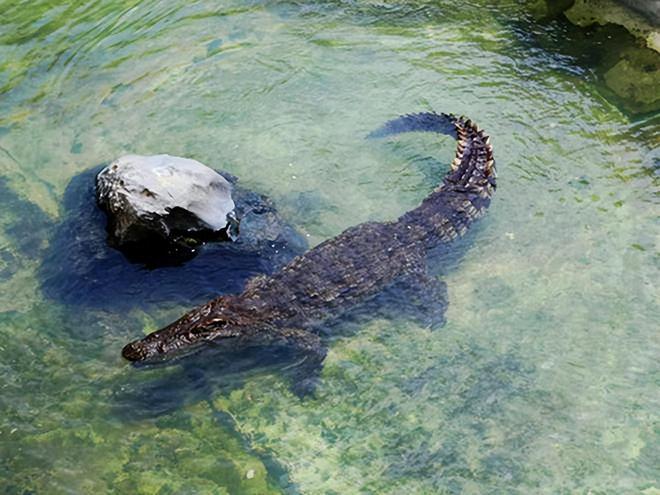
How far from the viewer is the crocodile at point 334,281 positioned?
18.7 feet

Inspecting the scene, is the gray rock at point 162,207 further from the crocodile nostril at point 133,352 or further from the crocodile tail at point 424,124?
the crocodile tail at point 424,124

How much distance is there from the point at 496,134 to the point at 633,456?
372 cm

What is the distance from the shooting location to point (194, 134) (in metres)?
7.94

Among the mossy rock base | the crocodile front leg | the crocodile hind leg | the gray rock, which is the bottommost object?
the crocodile front leg

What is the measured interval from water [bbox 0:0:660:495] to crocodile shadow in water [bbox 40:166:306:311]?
64mm

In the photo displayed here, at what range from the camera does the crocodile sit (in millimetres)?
5715

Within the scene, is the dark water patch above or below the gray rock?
below

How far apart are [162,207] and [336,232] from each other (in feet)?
4.90

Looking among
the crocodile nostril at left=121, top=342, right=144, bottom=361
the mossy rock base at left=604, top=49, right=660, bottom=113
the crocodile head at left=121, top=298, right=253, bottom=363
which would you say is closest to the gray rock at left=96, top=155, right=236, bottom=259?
the crocodile head at left=121, top=298, right=253, bottom=363

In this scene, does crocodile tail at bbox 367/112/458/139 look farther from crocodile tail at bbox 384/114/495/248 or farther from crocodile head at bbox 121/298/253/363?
crocodile head at bbox 121/298/253/363

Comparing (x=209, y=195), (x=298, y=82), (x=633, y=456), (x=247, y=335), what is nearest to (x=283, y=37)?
(x=298, y=82)

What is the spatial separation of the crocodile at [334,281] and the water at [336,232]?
7.6 inches

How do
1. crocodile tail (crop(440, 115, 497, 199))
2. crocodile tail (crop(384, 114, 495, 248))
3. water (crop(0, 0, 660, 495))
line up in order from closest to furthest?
1. water (crop(0, 0, 660, 495))
2. crocodile tail (crop(384, 114, 495, 248))
3. crocodile tail (crop(440, 115, 497, 199))

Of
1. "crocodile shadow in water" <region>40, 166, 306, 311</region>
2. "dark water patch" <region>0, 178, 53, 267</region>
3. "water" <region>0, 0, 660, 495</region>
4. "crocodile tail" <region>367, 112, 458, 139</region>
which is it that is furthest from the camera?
"crocodile tail" <region>367, 112, 458, 139</region>
